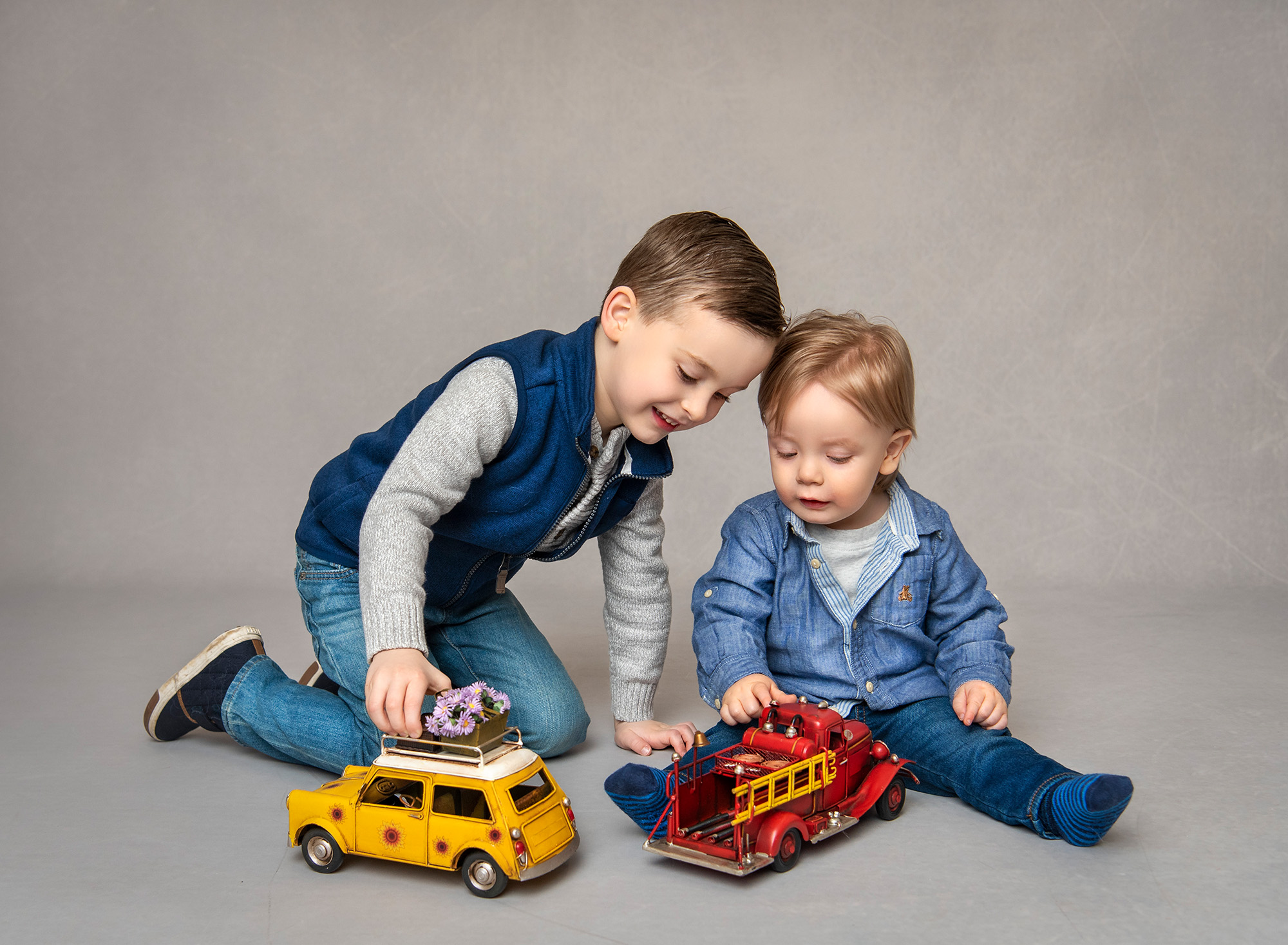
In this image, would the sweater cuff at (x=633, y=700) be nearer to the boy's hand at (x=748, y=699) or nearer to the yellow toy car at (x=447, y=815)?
the boy's hand at (x=748, y=699)

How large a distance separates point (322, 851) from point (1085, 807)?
120 cm

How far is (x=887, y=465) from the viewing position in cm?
239

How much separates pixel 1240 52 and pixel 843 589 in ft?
8.97

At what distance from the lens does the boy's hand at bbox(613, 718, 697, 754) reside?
2475 mm

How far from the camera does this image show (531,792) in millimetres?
1843

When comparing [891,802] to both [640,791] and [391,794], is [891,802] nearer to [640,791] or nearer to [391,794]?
[640,791]

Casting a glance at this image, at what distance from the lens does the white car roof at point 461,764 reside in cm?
A: 178

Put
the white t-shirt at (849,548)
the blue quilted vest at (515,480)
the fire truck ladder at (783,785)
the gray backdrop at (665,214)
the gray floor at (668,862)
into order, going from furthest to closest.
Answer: the gray backdrop at (665,214) → the white t-shirt at (849,548) → the blue quilted vest at (515,480) → the fire truck ladder at (783,785) → the gray floor at (668,862)

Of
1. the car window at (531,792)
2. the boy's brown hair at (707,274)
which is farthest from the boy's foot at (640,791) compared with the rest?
the boy's brown hair at (707,274)

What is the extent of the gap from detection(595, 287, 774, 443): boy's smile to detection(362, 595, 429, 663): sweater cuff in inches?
21.7

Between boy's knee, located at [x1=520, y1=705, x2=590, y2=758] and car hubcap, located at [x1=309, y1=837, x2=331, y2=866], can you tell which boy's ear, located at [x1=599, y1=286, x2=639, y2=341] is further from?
car hubcap, located at [x1=309, y1=837, x2=331, y2=866]

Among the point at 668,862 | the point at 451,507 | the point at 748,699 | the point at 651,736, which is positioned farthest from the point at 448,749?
the point at 651,736

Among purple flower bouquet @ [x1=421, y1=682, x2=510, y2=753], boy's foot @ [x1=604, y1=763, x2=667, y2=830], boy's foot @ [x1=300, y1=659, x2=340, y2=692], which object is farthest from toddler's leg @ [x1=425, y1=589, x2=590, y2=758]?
purple flower bouquet @ [x1=421, y1=682, x2=510, y2=753]

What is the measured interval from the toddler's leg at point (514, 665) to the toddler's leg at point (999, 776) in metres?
0.62
